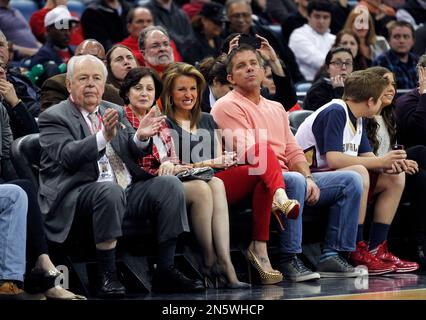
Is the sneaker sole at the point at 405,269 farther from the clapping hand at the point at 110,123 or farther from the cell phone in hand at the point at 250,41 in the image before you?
the clapping hand at the point at 110,123

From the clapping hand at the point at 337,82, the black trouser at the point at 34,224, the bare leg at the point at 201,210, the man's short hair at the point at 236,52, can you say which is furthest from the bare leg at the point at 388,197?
the black trouser at the point at 34,224

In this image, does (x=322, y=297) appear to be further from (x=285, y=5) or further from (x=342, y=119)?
(x=285, y=5)

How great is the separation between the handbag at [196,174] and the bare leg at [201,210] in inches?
1.1

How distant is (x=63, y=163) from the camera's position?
232 inches

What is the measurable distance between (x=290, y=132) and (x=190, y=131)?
765mm

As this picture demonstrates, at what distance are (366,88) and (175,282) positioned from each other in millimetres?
1924

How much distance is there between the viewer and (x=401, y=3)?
12711 mm

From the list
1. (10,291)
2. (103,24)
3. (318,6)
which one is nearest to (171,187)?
(10,291)

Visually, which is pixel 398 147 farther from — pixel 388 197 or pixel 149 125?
pixel 149 125

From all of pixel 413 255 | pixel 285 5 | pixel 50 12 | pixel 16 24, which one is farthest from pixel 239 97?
pixel 285 5

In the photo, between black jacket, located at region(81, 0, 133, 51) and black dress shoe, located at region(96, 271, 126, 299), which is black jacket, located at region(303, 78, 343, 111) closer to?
black jacket, located at region(81, 0, 133, 51)

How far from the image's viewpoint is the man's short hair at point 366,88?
702 centimetres

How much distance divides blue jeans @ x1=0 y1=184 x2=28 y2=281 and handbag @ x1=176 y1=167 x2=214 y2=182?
97 cm

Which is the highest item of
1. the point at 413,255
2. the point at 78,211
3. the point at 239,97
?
the point at 239,97
